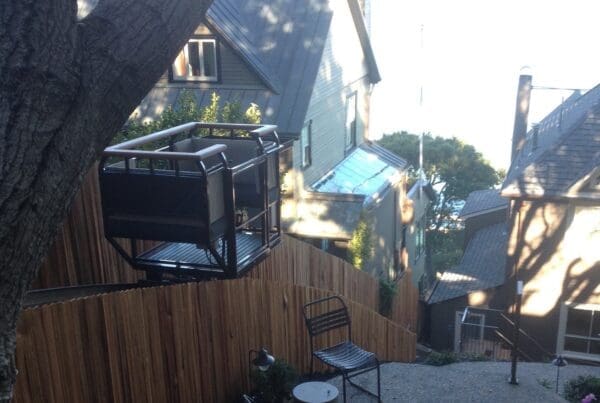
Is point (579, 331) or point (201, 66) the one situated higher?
point (201, 66)

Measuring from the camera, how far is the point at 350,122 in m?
19.0

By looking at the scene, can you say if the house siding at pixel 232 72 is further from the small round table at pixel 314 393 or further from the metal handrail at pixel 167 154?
the small round table at pixel 314 393

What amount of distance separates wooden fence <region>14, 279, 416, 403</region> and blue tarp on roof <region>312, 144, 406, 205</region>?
8.38m

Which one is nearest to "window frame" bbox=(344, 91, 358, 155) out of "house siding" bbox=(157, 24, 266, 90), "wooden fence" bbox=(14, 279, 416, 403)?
"house siding" bbox=(157, 24, 266, 90)

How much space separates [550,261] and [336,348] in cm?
937

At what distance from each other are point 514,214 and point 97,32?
519 inches

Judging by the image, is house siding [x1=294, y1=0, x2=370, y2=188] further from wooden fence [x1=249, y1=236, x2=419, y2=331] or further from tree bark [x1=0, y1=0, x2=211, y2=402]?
tree bark [x1=0, y1=0, x2=211, y2=402]

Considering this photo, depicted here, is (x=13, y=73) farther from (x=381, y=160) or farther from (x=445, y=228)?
(x=445, y=228)

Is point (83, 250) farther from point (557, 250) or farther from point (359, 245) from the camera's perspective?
point (557, 250)

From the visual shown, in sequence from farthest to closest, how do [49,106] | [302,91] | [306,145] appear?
[306,145] → [302,91] → [49,106]

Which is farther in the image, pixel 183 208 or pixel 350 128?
pixel 350 128

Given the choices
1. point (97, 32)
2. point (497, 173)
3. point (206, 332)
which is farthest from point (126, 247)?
point (497, 173)

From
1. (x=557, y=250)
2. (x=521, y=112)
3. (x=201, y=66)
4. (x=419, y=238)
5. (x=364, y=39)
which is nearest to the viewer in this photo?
(x=557, y=250)

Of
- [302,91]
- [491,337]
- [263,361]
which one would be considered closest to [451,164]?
[491,337]
